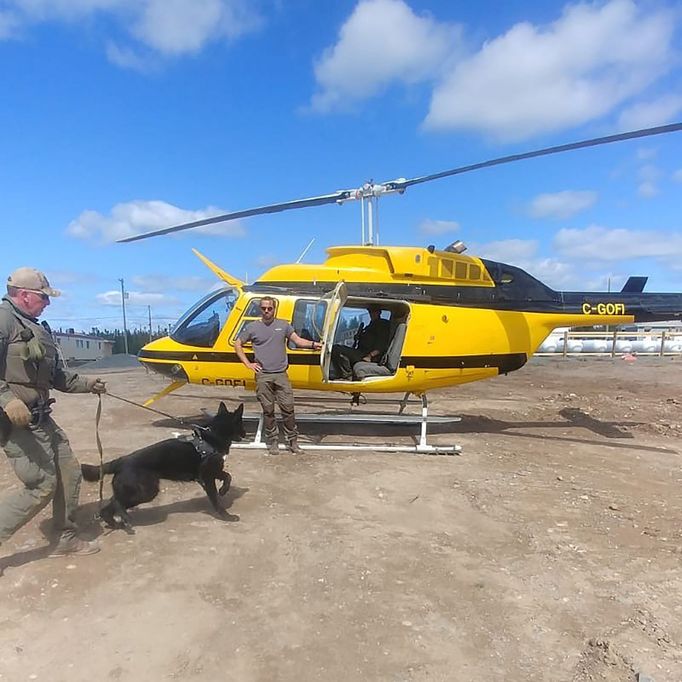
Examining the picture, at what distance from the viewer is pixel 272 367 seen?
24.8 feet

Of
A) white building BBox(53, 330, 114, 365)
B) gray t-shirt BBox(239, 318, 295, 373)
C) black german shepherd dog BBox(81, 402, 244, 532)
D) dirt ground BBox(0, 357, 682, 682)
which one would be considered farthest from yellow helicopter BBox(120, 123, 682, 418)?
white building BBox(53, 330, 114, 365)

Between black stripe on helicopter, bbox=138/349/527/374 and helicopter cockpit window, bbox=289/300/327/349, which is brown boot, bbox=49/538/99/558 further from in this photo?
helicopter cockpit window, bbox=289/300/327/349

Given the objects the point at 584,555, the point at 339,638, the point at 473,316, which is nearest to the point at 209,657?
the point at 339,638

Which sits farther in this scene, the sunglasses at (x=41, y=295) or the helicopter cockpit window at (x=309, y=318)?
the helicopter cockpit window at (x=309, y=318)

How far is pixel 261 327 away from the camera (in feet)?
25.0

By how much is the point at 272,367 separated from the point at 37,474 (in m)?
3.75

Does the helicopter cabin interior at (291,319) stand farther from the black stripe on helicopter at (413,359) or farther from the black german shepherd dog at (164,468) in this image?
the black german shepherd dog at (164,468)

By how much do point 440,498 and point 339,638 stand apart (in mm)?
2827

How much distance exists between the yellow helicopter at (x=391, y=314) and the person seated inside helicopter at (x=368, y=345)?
0.95ft

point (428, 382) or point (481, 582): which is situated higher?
point (428, 382)

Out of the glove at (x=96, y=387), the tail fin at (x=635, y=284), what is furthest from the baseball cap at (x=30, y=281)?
the tail fin at (x=635, y=284)

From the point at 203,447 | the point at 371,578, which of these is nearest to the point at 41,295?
the point at 203,447

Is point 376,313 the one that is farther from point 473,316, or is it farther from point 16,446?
point 16,446

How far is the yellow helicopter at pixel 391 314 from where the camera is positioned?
8328mm
